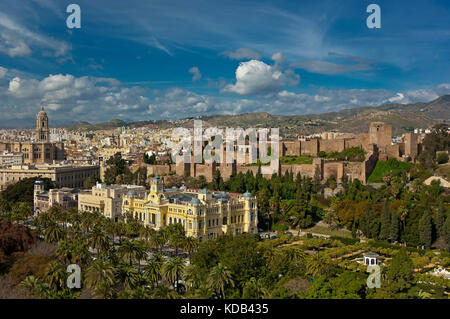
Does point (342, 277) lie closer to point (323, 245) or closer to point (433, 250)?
point (323, 245)

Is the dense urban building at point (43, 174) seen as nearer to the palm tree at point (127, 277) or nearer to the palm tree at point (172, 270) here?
the palm tree at point (172, 270)

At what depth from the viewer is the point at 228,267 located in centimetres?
2248

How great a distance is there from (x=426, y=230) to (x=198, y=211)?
56.8 feet

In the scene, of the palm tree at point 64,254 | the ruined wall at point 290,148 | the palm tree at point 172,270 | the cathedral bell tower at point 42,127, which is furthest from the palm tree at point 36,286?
the cathedral bell tower at point 42,127

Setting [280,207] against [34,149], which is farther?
[34,149]

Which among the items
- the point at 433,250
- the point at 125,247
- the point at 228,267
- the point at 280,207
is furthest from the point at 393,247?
the point at 125,247

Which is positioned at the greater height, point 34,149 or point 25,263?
point 34,149

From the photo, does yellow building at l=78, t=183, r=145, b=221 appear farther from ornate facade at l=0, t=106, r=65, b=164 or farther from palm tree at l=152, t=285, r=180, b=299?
ornate facade at l=0, t=106, r=65, b=164

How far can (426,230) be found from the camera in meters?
34.4

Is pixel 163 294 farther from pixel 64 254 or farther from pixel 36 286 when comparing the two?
pixel 64 254

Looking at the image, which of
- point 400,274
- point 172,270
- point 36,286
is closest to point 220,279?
point 172,270

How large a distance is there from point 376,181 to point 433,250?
18186 mm

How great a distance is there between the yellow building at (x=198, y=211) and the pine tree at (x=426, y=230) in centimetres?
1314

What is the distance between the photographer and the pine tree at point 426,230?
3425 cm
